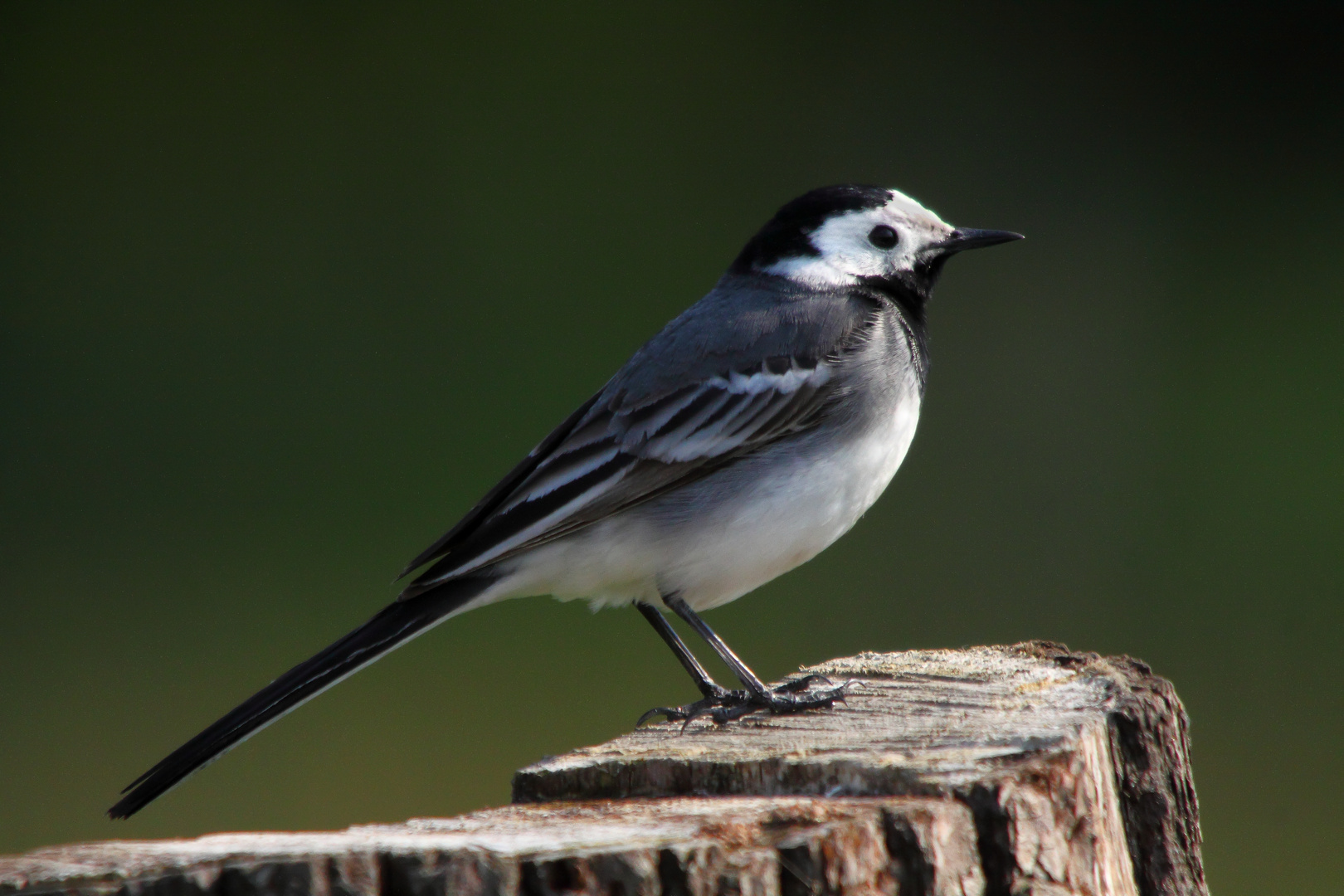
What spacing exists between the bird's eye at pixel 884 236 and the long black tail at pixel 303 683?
1109 millimetres

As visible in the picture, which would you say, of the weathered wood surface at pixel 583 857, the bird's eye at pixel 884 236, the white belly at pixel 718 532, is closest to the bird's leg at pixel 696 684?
the white belly at pixel 718 532

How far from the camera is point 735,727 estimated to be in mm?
1855

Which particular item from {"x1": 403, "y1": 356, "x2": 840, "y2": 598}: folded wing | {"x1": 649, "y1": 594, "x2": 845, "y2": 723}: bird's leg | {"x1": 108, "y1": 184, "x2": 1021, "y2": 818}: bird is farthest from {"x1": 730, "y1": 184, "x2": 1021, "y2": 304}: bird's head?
{"x1": 649, "y1": 594, "x2": 845, "y2": 723}: bird's leg

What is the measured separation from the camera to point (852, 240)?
273cm

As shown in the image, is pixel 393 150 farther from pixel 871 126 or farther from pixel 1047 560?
pixel 1047 560

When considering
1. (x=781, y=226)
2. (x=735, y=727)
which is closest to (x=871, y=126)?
(x=781, y=226)

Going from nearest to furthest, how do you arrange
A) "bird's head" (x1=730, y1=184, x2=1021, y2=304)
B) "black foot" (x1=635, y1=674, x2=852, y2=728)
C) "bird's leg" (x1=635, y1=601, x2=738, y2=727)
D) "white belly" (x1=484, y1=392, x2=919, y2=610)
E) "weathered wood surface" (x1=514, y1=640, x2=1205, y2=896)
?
1. "weathered wood surface" (x1=514, y1=640, x2=1205, y2=896)
2. "black foot" (x1=635, y1=674, x2=852, y2=728)
3. "bird's leg" (x1=635, y1=601, x2=738, y2=727)
4. "white belly" (x1=484, y1=392, x2=919, y2=610)
5. "bird's head" (x1=730, y1=184, x2=1021, y2=304)

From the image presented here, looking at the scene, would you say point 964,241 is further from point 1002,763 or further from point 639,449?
point 1002,763

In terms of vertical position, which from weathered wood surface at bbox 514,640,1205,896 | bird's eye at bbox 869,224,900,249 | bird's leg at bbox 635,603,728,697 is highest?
bird's eye at bbox 869,224,900,249

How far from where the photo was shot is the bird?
227cm

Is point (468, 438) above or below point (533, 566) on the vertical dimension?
above

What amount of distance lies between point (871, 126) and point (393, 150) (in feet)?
6.93

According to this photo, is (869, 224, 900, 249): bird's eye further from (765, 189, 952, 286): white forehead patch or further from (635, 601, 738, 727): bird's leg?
(635, 601, 738, 727): bird's leg

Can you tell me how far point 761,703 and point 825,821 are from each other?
2.66 ft
